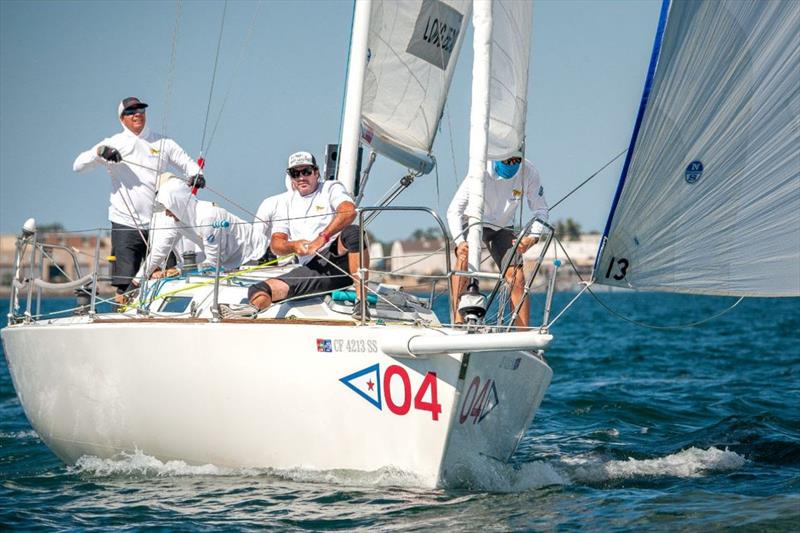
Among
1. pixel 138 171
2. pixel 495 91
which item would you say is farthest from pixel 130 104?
pixel 495 91

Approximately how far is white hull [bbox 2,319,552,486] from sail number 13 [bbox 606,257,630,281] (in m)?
0.77

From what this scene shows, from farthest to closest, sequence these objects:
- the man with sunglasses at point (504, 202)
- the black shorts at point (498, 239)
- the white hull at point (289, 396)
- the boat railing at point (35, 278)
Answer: the black shorts at point (498, 239)
the man with sunglasses at point (504, 202)
the boat railing at point (35, 278)
the white hull at point (289, 396)

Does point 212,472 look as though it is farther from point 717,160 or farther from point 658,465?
point 717,160

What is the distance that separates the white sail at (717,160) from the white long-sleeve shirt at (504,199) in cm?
170

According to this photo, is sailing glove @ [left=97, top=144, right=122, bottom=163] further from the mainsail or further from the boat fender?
the mainsail

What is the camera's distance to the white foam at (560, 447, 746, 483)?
289 inches

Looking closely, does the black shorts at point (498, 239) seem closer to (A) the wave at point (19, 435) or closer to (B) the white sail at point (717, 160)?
(B) the white sail at point (717, 160)

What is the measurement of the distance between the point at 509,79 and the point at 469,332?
243 cm

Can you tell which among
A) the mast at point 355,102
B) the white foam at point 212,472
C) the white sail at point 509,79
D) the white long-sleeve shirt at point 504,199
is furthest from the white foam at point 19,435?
the white sail at point 509,79

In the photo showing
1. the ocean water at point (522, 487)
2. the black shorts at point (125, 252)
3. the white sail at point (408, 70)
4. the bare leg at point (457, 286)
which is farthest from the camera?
the black shorts at point (125, 252)

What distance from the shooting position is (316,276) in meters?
7.12

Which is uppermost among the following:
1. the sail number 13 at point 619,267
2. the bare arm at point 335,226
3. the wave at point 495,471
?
the bare arm at point 335,226

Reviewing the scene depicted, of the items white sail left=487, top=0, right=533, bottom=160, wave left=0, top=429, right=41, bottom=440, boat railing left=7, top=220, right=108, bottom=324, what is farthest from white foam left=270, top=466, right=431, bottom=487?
wave left=0, top=429, right=41, bottom=440

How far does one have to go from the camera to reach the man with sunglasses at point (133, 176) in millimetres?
8680
